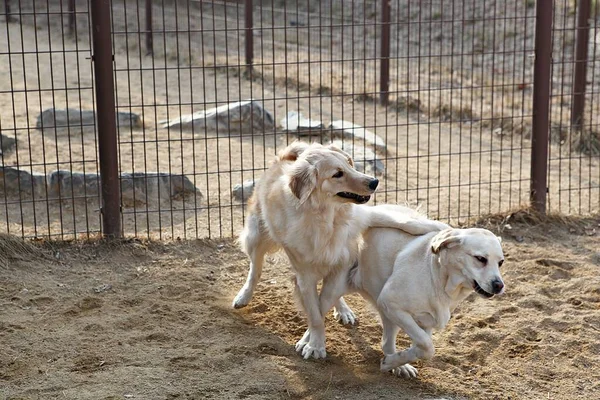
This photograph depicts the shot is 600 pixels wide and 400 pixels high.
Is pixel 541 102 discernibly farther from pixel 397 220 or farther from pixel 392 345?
pixel 392 345

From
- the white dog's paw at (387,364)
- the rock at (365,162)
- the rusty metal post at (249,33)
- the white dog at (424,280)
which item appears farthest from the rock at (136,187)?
the rusty metal post at (249,33)

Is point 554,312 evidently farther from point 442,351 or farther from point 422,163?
point 422,163

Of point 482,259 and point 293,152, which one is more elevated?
point 293,152

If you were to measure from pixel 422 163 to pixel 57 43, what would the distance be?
906 cm

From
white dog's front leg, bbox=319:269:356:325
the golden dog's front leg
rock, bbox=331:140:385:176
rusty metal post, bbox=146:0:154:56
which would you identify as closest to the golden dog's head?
the golden dog's front leg

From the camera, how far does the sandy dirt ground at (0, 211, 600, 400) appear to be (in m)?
4.62

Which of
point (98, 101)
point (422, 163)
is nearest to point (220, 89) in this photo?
point (422, 163)

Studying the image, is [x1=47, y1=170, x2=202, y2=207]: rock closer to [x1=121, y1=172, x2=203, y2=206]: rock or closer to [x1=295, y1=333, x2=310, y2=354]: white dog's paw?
[x1=121, y1=172, x2=203, y2=206]: rock

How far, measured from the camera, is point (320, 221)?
496cm

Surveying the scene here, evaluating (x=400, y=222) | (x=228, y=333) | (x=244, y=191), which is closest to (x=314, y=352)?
(x=228, y=333)

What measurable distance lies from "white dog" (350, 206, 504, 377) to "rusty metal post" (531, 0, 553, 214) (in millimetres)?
2923

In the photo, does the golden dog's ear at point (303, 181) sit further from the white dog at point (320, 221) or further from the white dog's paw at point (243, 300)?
the white dog's paw at point (243, 300)

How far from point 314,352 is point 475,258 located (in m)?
1.14

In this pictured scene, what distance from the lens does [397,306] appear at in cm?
462
